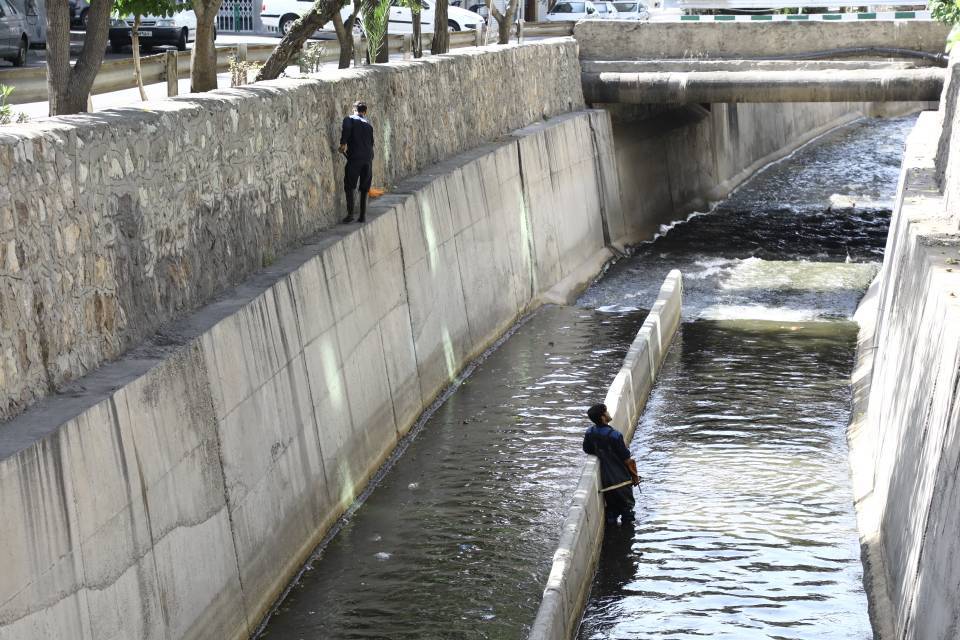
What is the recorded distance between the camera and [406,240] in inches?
687

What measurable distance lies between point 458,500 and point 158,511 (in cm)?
499

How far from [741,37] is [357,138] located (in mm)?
16544

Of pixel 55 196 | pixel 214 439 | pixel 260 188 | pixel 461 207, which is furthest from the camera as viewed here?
pixel 461 207

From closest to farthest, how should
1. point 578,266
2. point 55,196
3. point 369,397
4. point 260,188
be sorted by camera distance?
point 55,196 → point 260,188 → point 369,397 → point 578,266

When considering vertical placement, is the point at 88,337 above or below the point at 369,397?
above

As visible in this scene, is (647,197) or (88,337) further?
(647,197)

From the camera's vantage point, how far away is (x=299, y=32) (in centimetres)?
1855

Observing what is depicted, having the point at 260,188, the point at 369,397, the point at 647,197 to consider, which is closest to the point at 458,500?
the point at 369,397

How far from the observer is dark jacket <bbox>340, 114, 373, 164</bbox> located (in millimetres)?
→ 16047

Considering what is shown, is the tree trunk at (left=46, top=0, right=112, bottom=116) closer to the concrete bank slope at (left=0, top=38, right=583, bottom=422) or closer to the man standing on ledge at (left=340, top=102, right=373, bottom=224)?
the concrete bank slope at (left=0, top=38, right=583, bottom=422)

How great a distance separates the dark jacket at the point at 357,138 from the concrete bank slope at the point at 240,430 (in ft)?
2.71

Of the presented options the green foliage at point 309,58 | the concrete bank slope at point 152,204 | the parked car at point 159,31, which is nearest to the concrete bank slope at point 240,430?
the concrete bank slope at point 152,204

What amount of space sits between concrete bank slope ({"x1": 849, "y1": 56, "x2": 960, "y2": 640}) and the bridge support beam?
8.15 m

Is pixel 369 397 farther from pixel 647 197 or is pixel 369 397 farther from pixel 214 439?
pixel 647 197
